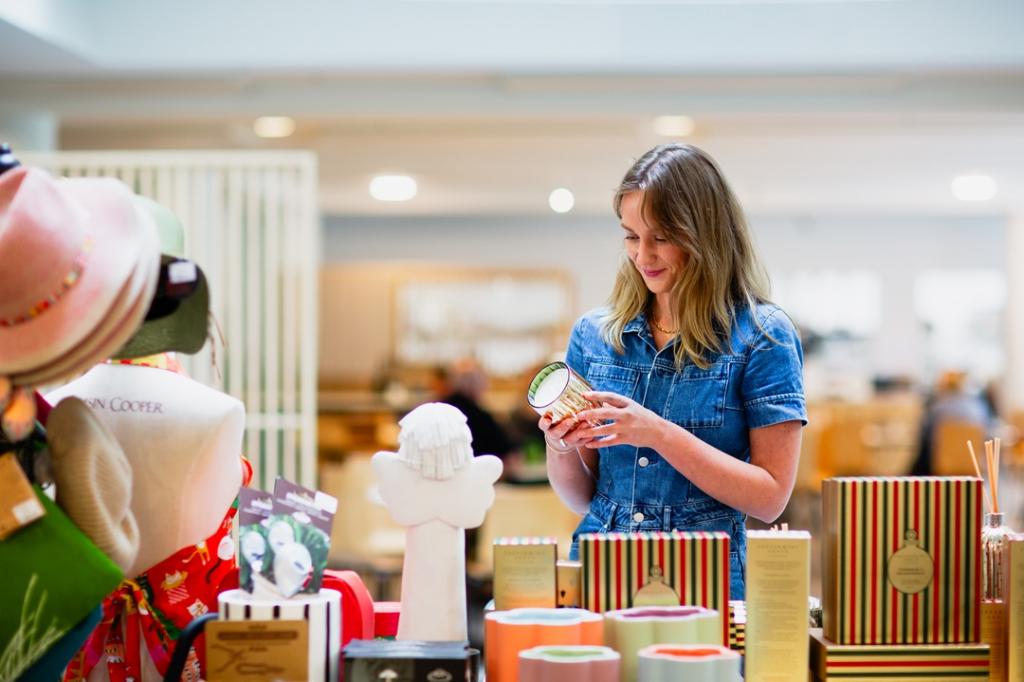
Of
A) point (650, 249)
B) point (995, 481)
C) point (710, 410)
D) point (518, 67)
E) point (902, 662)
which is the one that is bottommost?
point (902, 662)

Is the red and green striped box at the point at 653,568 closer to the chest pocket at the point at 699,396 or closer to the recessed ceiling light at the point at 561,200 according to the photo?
the chest pocket at the point at 699,396

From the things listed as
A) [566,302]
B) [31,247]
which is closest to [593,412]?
[31,247]

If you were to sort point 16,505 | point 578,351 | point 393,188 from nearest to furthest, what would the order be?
point 16,505 < point 578,351 < point 393,188

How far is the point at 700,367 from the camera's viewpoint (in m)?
1.78

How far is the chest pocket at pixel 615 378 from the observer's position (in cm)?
185

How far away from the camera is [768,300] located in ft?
6.11

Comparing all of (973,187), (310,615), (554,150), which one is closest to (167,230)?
(310,615)

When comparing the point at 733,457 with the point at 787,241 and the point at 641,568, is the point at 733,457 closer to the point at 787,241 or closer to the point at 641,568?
the point at 641,568

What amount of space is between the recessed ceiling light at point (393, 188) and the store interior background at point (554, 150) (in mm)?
119

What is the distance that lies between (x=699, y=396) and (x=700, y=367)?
1.8 inches

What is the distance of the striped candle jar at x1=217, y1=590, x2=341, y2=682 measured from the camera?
1.40 metres

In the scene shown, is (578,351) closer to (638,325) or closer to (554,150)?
(638,325)

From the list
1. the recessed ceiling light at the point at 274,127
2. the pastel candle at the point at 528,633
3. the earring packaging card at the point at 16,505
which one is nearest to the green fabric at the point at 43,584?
the earring packaging card at the point at 16,505

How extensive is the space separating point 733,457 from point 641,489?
0.16 meters
